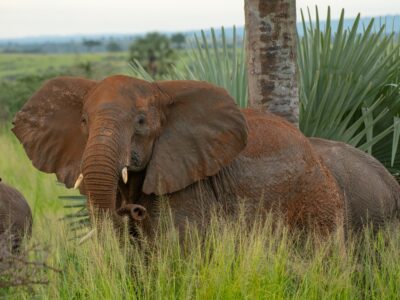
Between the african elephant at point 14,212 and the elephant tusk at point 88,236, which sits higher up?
the elephant tusk at point 88,236

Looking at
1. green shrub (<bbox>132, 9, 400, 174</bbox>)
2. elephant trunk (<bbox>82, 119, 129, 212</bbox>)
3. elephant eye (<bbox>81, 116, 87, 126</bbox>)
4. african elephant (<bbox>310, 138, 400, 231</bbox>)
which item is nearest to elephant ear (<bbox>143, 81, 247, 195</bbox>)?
elephant eye (<bbox>81, 116, 87, 126</bbox>)

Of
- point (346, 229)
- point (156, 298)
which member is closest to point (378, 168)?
point (346, 229)

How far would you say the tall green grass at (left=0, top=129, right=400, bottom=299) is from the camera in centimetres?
550

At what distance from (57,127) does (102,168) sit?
108 centimetres

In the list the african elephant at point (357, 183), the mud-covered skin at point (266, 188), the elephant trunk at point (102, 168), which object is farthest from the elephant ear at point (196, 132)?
the african elephant at point (357, 183)

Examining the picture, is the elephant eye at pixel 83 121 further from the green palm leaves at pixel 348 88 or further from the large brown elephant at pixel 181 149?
the green palm leaves at pixel 348 88

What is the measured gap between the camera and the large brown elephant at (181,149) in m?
5.83

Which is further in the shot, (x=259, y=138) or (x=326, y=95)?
(x=326, y=95)

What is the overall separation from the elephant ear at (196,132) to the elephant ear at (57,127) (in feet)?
1.61

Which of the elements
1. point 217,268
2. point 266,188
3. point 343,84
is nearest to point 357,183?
point 266,188

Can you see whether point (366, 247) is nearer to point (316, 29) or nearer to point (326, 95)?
point (326, 95)

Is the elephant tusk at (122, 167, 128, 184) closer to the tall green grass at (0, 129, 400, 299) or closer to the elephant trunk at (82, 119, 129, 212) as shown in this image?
the elephant trunk at (82, 119, 129, 212)

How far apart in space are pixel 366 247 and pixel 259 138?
3.22 feet

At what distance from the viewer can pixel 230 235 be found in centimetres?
585
